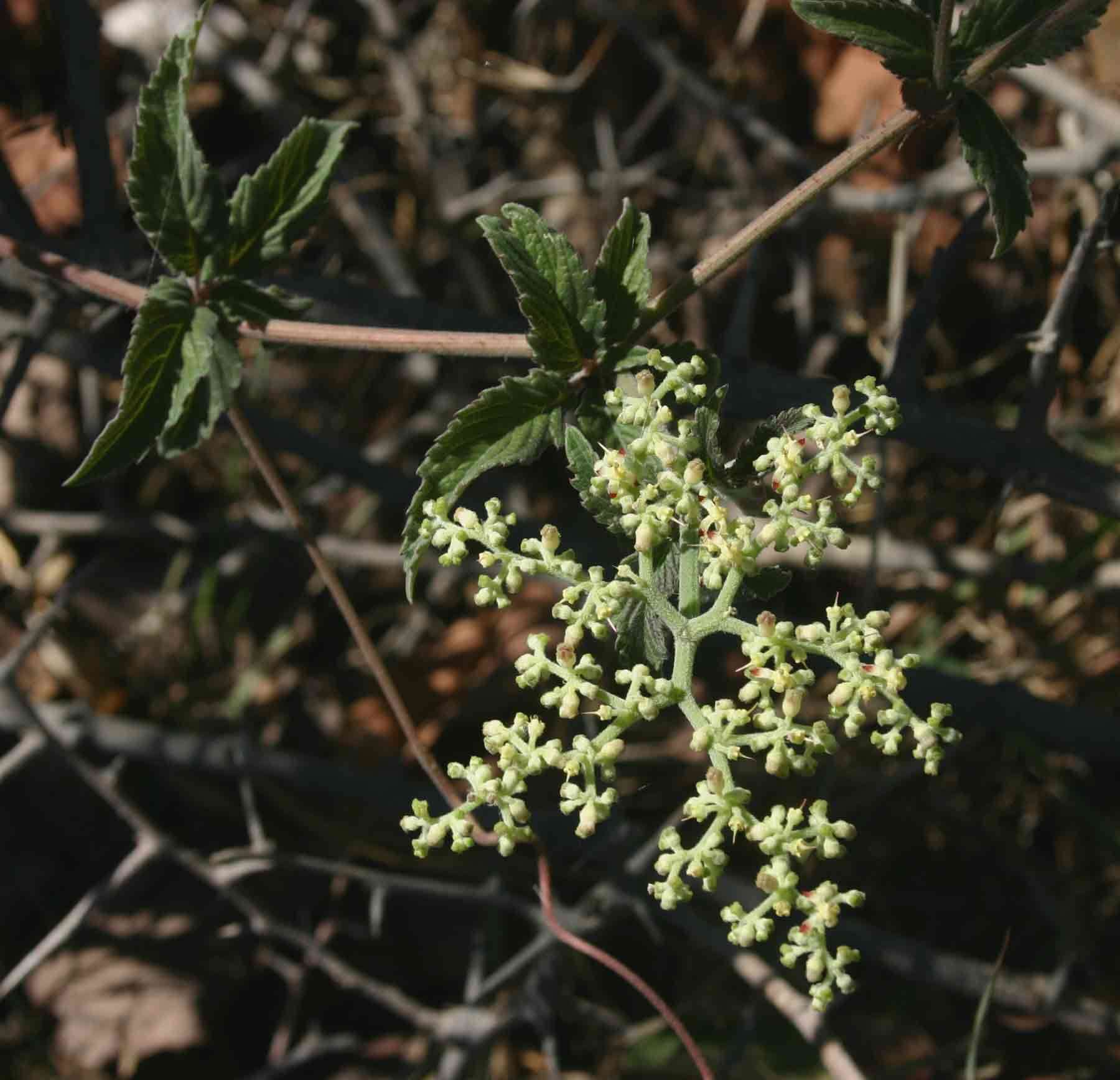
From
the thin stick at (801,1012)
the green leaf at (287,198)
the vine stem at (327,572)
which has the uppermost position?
the green leaf at (287,198)

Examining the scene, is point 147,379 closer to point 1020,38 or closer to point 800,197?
point 800,197

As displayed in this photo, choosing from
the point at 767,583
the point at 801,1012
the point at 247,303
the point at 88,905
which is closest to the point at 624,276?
the point at 767,583

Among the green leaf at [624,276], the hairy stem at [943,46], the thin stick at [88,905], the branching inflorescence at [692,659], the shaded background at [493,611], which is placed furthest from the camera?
the shaded background at [493,611]

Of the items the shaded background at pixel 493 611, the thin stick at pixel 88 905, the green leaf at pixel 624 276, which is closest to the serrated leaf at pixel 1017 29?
the green leaf at pixel 624 276

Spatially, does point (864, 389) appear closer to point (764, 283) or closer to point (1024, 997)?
point (1024, 997)

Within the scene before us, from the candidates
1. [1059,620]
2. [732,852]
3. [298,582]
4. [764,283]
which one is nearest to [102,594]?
[298,582]

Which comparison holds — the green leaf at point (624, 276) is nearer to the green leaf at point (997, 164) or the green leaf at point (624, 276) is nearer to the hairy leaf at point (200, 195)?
the green leaf at point (997, 164)

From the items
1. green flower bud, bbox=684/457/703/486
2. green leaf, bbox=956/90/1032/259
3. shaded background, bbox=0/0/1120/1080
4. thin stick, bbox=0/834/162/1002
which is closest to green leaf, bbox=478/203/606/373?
green flower bud, bbox=684/457/703/486
